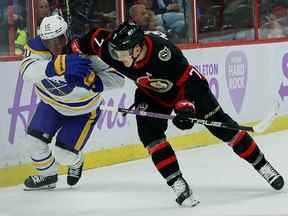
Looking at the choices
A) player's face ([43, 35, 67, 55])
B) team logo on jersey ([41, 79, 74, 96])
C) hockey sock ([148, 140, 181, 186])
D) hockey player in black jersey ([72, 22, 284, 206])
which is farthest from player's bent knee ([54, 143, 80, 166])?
hockey sock ([148, 140, 181, 186])

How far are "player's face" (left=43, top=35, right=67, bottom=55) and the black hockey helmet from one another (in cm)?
66

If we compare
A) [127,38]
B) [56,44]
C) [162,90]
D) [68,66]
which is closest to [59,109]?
[56,44]

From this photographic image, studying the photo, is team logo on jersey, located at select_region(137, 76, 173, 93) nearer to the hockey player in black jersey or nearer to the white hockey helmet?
the hockey player in black jersey

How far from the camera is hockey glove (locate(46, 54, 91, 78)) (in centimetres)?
363

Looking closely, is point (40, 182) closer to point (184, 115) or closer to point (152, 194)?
point (152, 194)

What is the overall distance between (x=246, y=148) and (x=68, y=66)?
3.13ft

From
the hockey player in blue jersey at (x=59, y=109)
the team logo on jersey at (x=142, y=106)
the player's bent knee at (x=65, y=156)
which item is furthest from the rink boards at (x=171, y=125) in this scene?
the team logo on jersey at (x=142, y=106)

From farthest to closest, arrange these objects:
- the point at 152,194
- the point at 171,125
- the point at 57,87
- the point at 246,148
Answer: the point at 171,125
the point at 57,87
the point at 152,194
the point at 246,148

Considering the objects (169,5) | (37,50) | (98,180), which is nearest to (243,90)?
(169,5)

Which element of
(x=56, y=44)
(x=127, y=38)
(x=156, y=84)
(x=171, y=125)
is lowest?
(x=171, y=125)

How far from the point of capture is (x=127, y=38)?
3.38 meters

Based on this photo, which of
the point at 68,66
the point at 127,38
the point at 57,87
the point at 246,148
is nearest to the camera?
the point at 127,38

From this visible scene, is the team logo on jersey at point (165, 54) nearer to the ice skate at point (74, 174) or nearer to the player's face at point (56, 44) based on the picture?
the player's face at point (56, 44)

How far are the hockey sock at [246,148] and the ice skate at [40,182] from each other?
1097 millimetres
